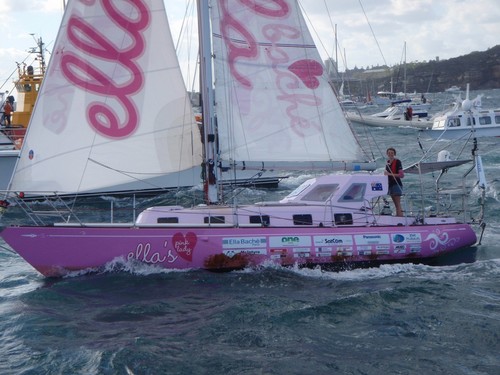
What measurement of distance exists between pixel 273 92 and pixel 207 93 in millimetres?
1652

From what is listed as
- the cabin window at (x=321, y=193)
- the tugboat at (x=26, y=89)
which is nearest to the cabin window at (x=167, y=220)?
the cabin window at (x=321, y=193)

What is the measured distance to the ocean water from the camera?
34.7 feet

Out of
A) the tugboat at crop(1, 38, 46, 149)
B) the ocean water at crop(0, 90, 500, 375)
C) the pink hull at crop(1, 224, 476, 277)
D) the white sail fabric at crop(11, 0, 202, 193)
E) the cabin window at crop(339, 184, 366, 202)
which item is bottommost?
the ocean water at crop(0, 90, 500, 375)

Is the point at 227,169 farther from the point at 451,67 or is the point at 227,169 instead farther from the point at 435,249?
the point at 451,67

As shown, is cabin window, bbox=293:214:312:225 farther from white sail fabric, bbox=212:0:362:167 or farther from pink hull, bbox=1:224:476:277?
white sail fabric, bbox=212:0:362:167

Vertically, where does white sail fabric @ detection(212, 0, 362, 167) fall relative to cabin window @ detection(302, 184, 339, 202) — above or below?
above

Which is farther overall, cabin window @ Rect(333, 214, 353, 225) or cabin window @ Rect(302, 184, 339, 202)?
cabin window @ Rect(302, 184, 339, 202)

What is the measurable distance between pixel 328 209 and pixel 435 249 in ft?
8.77

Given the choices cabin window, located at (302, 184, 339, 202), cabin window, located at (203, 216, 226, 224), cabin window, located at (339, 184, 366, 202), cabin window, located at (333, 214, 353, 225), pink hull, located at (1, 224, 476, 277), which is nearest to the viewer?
pink hull, located at (1, 224, 476, 277)

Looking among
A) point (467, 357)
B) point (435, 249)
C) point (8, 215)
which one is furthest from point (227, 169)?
point (8, 215)

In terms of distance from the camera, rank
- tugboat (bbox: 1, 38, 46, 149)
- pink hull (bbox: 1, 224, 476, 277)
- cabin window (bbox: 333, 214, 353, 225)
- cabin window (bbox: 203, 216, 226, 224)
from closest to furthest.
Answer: pink hull (bbox: 1, 224, 476, 277)
cabin window (bbox: 203, 216, 226, 224)
cabin window (bbox: 333, 214, 353, 225)
tugboat (bbox: 1, 38, 46, 149)

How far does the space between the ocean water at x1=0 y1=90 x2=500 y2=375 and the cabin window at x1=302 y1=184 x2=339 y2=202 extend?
1.92 m

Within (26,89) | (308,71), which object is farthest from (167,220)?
(26,89)

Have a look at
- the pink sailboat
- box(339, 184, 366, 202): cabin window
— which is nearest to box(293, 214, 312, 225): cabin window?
the pink sailboat
